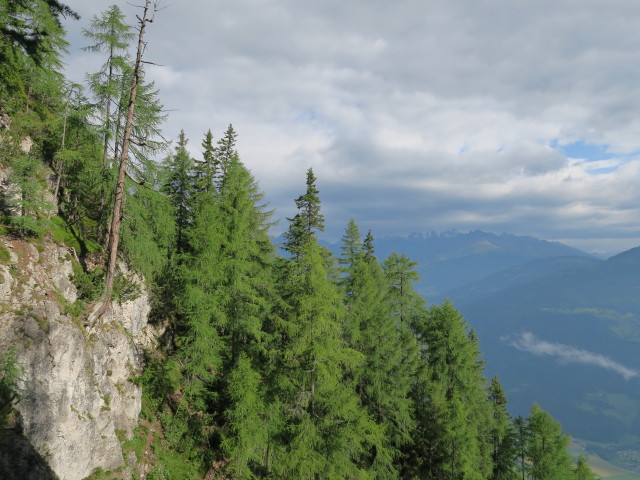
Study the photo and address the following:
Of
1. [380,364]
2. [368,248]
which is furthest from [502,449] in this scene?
[368,248]

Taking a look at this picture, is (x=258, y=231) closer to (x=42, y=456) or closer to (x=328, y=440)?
(x=328, y=440)

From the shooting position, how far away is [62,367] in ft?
44.9

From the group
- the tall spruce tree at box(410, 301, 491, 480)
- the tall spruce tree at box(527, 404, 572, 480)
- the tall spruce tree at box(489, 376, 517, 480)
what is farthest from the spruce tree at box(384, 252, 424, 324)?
the tall spruce tree at box(527, 404, 572, 480)

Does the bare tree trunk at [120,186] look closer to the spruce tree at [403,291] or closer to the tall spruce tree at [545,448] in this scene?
the spruce tree at [403,291]

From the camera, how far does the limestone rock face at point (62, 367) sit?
1253cm

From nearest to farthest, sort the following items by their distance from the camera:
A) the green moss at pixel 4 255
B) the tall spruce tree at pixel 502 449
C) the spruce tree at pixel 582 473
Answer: the green moss at pixel 4 255 < the tall spruce tree at pixel 502 449 < the spruce tree at pixel 582 473

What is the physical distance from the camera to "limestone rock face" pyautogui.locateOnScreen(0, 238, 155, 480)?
12531 mm

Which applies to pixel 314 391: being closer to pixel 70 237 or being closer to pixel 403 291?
pixel 70 237

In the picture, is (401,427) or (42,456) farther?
(401,427)

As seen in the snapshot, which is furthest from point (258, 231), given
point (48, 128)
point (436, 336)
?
point (436, 336)

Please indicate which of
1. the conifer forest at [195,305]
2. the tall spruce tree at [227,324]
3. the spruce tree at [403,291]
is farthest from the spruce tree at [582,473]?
the tall spruce tree at [227,324]

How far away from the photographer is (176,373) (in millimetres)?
20516

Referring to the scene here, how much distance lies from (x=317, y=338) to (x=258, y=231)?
43.7 ft

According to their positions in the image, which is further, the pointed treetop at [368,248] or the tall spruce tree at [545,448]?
the pointed treetop at [368,248]
